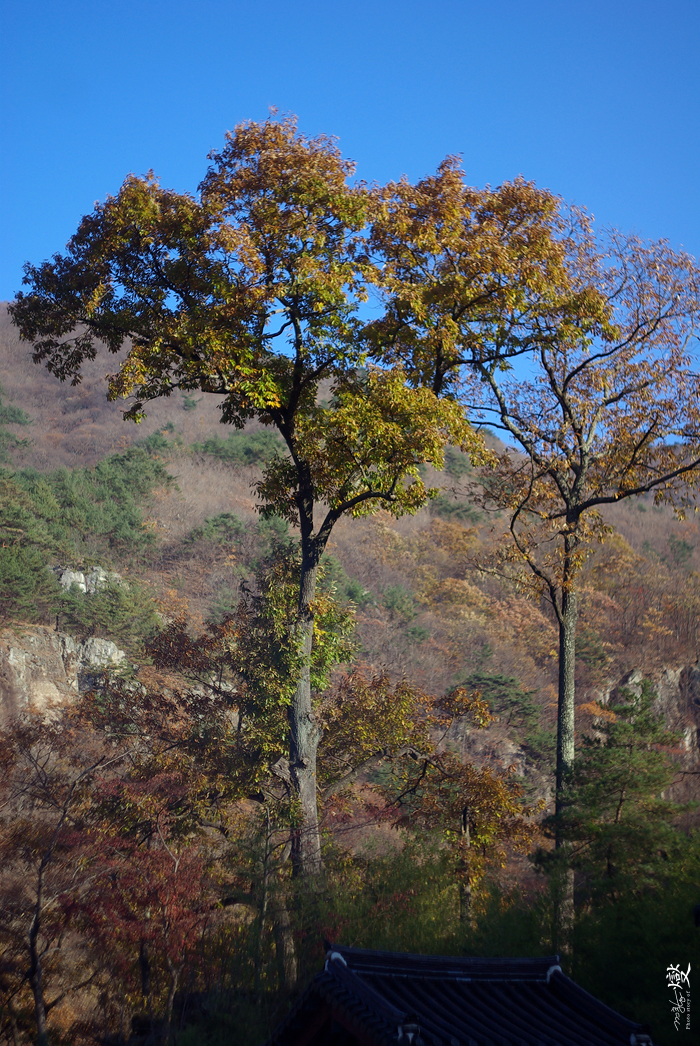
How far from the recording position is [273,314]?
32.3 ft

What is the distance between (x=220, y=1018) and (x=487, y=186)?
11.5 metres

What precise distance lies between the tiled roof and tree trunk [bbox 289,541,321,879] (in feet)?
13.1

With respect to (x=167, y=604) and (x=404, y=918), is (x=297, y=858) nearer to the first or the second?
(x=404, y=918)

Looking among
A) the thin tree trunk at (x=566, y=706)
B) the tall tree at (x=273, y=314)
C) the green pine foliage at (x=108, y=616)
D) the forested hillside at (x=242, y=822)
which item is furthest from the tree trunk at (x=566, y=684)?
the green pine foliage at (x=108, y=616)

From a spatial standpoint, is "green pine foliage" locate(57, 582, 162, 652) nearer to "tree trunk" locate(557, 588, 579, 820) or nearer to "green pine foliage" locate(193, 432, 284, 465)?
"tree trunk" locate(557, 588, 579, 820)

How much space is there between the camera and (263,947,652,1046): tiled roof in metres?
5.60

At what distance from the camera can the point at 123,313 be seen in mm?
10312

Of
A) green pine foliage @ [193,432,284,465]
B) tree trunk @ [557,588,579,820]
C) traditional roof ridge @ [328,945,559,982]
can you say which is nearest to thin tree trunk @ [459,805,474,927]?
tree trunk @ [557,588,579,820]

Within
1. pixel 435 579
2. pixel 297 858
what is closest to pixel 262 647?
pixel 297 858

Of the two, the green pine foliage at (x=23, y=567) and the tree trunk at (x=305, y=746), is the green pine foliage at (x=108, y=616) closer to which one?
the green pine foliage at (x=23, y=567)

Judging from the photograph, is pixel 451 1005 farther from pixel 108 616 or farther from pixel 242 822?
pixel 108 616

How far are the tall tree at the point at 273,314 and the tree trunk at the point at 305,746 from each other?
0.07 ft

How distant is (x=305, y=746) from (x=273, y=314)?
19.1 feet

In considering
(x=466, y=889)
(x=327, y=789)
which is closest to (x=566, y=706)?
(x=466, y=889)
